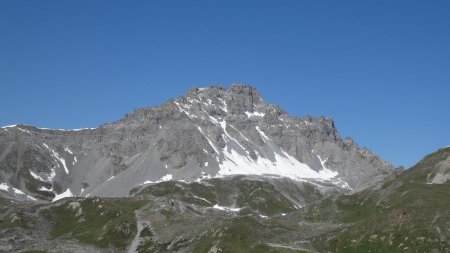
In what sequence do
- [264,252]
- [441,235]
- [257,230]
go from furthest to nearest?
[257,230] → [264,252] → [441,235]

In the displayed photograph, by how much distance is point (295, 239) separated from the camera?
182m

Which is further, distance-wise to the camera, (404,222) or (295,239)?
(295,239)

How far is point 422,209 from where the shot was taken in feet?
566

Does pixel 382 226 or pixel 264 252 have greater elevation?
pixel 382 226

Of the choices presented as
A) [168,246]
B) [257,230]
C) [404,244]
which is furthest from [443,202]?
[168,246]

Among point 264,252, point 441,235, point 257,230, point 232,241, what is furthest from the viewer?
point 257,230

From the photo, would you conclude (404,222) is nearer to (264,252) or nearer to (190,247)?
(264,252)

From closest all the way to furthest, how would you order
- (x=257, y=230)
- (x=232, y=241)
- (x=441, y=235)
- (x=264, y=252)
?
(x=441, y=235), (x=264, y=252), (x=232, y=241), (x=257, y=230)

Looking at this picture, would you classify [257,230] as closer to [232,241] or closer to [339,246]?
[232,241]

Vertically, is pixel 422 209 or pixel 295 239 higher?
pixel 422 209

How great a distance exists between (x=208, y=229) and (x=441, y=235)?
78292 millimetres

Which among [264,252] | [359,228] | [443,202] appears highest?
[443,202]

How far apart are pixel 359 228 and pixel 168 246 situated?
6396 cm

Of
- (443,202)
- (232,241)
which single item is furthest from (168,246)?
(443,202)
